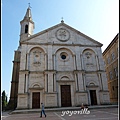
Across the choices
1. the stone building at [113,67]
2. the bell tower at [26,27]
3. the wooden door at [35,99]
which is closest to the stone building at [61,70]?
the wooden door at [35,99]

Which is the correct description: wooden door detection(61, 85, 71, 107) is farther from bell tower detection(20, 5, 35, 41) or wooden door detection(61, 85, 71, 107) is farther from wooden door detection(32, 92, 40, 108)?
bell tower detection(20, 5, 35, 41)

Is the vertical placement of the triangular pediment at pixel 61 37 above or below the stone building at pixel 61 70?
above

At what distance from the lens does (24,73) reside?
75.8 feet

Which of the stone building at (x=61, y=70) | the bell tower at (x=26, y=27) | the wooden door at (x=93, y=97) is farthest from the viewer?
the bell tower at (x=26, y=27)

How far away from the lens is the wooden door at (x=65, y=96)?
22938mm

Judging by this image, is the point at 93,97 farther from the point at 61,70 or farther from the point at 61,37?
the point at 61,37

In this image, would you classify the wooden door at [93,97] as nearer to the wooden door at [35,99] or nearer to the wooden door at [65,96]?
the wooden door at [65,96]

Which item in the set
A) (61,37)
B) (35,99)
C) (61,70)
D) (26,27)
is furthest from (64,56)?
(26,27)

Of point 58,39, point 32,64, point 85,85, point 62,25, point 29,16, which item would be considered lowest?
point 85,85

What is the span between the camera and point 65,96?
23453mm

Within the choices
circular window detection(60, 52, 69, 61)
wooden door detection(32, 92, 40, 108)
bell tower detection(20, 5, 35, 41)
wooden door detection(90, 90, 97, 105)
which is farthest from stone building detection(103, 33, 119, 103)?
bell tower detection(20, 5, 35, 41)

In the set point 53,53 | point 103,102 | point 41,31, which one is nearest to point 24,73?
point 53,53

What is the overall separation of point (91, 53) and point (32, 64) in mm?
12747

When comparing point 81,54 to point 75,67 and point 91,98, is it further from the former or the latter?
point 91,98
